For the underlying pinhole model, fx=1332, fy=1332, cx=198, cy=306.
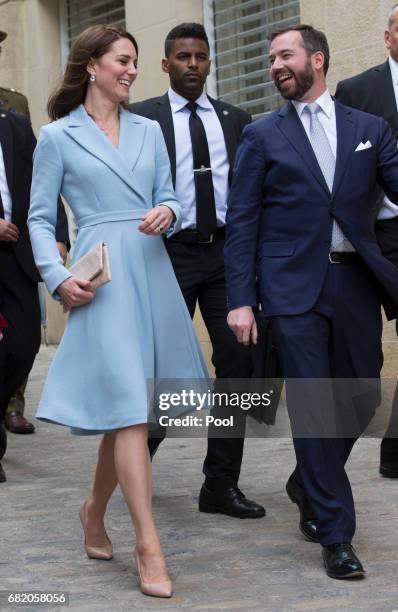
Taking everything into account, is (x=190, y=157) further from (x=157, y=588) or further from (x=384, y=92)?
(x=157, y=588)

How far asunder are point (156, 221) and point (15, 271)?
2521mm

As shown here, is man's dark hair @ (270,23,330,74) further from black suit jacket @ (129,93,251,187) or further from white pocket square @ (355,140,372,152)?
black suit jacket @ (129,93,251,187)

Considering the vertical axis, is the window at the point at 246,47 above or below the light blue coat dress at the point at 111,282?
above

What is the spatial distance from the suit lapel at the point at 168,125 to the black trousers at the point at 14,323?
144 centimetres

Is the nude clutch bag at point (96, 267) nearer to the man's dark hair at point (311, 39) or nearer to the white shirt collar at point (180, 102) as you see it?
the man's dark hair at point (311, 39)

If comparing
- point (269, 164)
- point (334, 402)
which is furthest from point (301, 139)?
point (334, 402)

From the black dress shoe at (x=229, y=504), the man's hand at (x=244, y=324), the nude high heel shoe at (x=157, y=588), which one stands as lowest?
the black dress shoe at (x=229, y=504)

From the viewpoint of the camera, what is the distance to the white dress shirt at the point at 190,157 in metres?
6.15

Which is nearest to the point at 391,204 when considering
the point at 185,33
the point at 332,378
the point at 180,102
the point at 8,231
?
the point at 180,102

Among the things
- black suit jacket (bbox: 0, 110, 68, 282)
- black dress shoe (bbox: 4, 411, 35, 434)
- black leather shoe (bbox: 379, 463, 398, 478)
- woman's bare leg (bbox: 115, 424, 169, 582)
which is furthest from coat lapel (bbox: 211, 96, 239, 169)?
black dress shoe (bbox: 4, 411, 35, 434)

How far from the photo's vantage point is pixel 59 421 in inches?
190

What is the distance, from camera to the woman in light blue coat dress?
187 inches

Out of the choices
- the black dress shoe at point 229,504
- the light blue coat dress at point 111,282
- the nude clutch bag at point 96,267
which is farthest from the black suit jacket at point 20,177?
the nude clutch bag at point 96,267

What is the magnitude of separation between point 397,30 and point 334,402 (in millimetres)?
2293
